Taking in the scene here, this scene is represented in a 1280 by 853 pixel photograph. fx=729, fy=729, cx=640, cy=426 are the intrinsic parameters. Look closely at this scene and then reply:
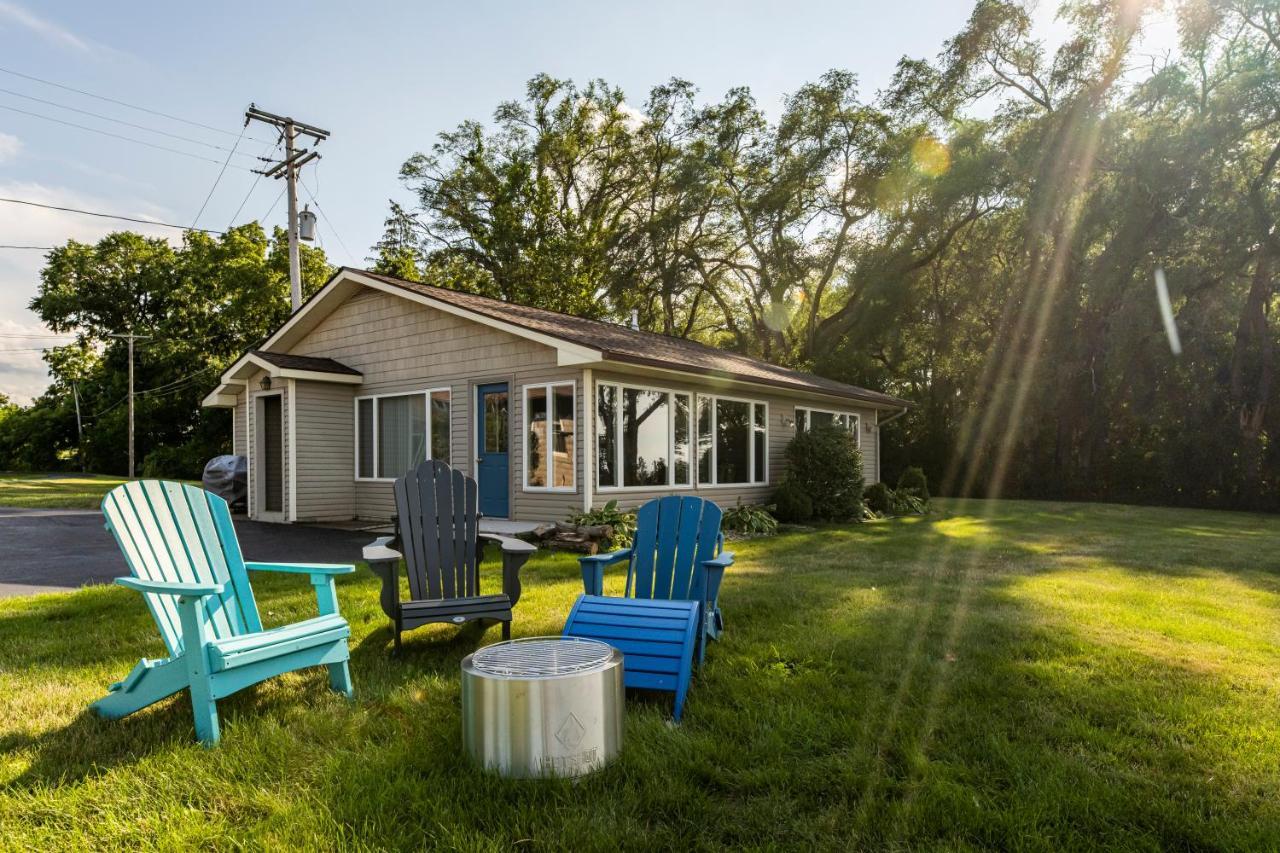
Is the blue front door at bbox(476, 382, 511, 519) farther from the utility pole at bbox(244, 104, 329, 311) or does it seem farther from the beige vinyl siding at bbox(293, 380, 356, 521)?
the utility pole at bbox(244, 104, 329, 311)

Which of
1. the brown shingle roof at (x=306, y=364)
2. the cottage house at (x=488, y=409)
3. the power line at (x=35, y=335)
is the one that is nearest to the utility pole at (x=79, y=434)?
the power line at (x=35, y=335)

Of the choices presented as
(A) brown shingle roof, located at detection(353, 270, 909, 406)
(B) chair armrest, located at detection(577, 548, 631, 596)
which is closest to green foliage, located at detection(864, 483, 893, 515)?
(A) brown shingle roof, located at detection(353, 270, 909, 406)

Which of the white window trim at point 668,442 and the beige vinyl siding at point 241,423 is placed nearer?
the white window trim at point 668,442

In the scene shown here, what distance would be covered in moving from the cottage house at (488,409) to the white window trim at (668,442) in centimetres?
3

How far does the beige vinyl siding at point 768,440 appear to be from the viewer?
991 centimetres

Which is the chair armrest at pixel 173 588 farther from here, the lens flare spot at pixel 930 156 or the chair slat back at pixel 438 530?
the lens flare spot at pixel 930 156

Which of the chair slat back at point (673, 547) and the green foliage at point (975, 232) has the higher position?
the green foliage at point (975, 232)

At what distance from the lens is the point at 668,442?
35.5 feet

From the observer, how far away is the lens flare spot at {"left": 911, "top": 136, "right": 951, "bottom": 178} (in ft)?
68.1

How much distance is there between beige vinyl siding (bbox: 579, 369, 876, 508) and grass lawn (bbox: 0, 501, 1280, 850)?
4.89m

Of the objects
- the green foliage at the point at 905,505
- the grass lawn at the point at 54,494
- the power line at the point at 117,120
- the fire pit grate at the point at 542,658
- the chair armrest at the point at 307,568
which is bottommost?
the green foliage at the point at 905,505

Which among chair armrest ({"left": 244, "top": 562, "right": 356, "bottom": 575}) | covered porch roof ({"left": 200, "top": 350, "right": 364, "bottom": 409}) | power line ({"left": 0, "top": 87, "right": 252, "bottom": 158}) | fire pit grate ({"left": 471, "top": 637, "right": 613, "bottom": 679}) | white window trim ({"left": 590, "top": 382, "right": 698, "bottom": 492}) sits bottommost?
fire pit grate ({"left": 471, "top": 637, "right": 613, "bottom": 679})

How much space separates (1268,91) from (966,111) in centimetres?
767

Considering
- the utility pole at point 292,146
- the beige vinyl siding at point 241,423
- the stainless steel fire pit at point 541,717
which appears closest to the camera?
the stainless steel fire pit at point 541,717
